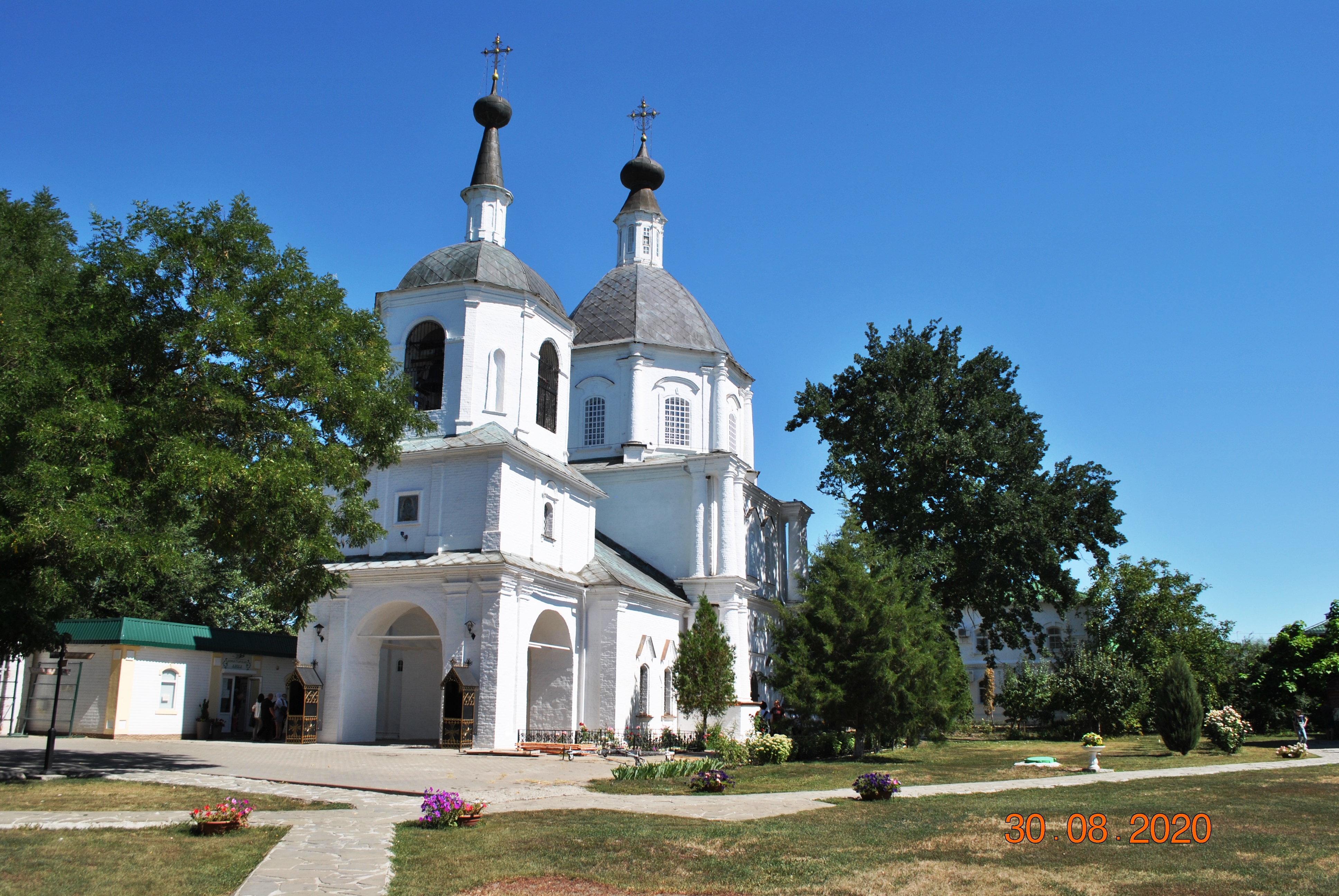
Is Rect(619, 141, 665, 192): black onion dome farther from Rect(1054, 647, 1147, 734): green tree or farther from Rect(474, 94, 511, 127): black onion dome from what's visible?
Rect(1054, 647, 1147, 734): green tree

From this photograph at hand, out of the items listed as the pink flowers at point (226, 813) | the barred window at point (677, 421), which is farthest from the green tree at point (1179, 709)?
the pink flowers at point (226, 813)

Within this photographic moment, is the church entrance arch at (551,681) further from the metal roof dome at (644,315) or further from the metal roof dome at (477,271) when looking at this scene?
the metal roof dome at (644,315)

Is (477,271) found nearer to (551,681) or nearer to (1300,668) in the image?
(551,681)

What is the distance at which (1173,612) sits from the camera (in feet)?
128

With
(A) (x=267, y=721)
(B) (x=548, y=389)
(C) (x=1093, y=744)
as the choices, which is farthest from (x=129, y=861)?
(C) (x=1093, y=744)

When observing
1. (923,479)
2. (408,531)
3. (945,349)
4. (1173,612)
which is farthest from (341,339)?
(1173,612)

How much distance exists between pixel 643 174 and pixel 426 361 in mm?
15147

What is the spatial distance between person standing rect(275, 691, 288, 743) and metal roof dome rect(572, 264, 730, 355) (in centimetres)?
1492

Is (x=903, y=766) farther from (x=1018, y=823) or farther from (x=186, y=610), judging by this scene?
(x=186, y=610)

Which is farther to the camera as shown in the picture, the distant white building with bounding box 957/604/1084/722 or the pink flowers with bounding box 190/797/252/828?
the distant white building with bounding box 957/604/1084/722

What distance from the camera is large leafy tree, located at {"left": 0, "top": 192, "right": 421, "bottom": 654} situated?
13109 mm

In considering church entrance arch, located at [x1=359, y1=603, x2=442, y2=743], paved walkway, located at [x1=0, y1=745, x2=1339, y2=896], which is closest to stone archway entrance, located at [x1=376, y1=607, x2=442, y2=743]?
church entrance arch, located at [x1=359, y1=603, x2=442, y2=743]

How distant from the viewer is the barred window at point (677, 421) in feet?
→ 108

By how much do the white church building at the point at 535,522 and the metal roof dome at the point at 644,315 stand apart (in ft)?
0.32
